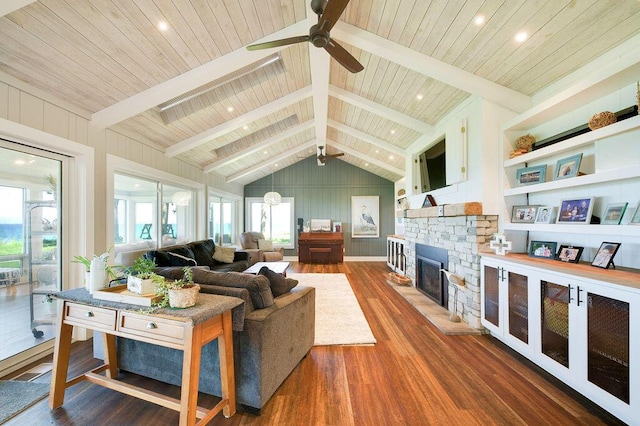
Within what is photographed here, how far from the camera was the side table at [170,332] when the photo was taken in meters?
1.44

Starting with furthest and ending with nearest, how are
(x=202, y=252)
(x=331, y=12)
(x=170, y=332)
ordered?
1. (x=202, y=252)
2. (x=331, y=12)
3. (x=170, y=332)

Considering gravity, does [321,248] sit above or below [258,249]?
below

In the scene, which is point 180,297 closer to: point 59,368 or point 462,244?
point 59,368

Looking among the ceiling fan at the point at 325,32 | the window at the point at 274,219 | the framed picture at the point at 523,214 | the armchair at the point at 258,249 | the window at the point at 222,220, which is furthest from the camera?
the window at the point at 274,219

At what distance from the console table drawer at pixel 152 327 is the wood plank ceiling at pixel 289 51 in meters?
2.15

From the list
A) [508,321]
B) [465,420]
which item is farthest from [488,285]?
[465,420]

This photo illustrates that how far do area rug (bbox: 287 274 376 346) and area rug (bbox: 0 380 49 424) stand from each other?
7.48ft

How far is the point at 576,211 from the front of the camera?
2.25m

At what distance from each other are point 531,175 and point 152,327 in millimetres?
3629

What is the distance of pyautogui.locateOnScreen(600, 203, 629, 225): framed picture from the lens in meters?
1.95

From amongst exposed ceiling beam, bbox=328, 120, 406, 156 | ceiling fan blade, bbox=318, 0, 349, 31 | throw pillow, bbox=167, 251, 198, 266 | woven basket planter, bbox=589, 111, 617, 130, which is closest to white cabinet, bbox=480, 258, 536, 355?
woven basket planter, bbox=589, 111, 617, 130

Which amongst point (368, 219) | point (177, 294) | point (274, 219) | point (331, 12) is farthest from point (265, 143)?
point (177, 294)

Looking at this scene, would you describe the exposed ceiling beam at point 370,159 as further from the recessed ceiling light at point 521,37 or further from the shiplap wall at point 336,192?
the recessed ceiling light at point 521,37

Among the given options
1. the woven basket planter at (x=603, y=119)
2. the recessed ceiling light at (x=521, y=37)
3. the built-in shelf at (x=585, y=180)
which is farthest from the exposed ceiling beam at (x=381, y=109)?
the woven basket planter at (x=603, y=119)
